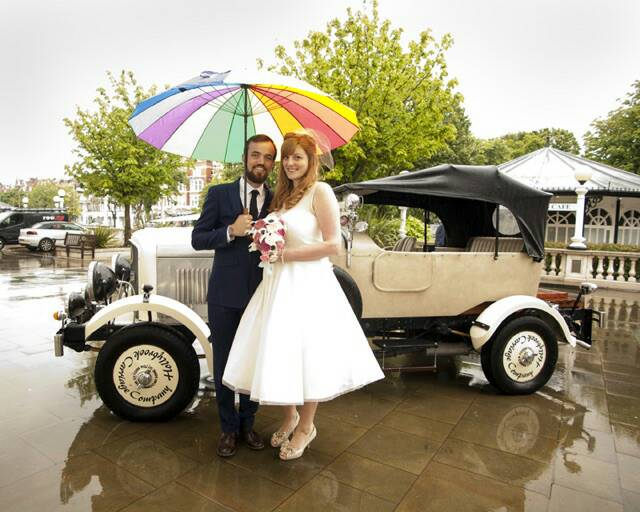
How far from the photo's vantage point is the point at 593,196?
763 inches

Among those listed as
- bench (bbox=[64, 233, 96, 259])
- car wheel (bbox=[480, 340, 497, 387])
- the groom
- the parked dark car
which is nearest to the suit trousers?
the groom

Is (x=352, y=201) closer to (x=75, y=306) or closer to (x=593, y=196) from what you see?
(x=75, y=306)

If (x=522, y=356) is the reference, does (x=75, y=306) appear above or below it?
above

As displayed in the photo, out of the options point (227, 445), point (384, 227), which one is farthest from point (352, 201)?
point (384, 227)

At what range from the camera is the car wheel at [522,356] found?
169 inches

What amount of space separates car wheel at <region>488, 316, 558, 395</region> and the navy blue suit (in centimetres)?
257

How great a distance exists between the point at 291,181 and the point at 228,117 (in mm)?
904

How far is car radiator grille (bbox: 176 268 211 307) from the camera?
445 centimetres

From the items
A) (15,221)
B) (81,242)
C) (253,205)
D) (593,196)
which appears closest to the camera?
(253,205)

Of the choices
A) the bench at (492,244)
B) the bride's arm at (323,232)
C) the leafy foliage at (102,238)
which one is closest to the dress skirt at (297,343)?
the bride's arm at (323,232)

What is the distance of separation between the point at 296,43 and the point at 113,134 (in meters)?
9.52

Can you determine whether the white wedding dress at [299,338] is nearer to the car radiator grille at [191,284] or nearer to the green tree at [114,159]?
the car radiator grille at [191,284]

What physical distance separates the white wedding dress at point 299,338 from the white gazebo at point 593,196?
17.8m

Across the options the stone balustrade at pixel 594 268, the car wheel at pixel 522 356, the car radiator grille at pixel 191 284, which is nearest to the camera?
the car wheel at pixel 522 356
